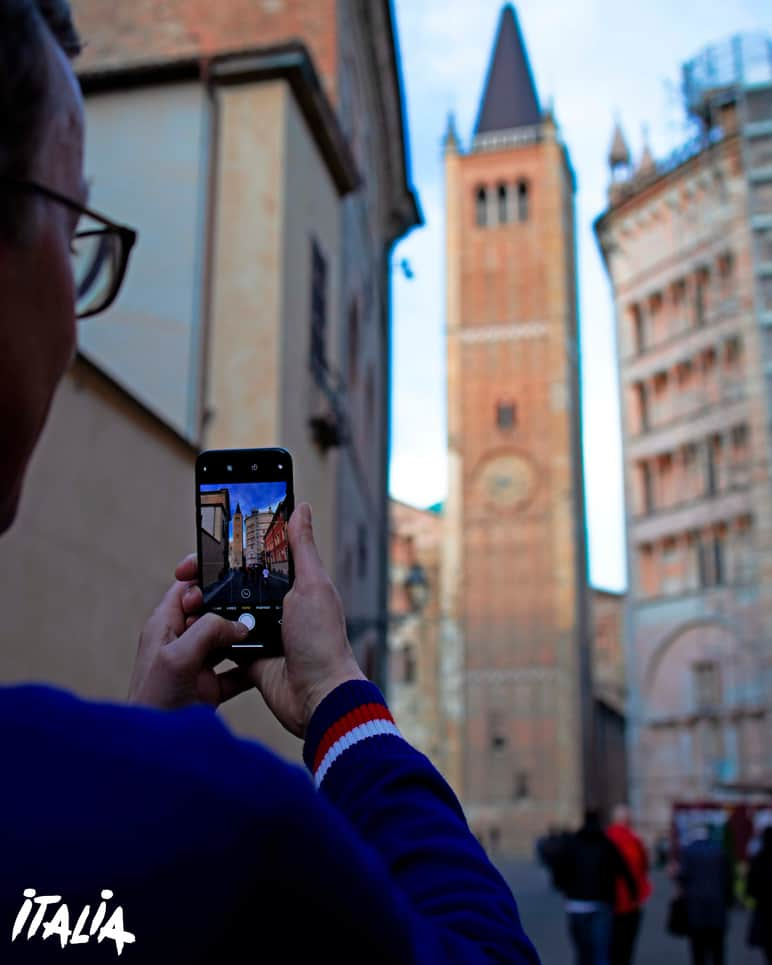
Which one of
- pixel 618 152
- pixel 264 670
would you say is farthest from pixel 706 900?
pixel 618 152

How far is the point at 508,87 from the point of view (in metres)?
71.4

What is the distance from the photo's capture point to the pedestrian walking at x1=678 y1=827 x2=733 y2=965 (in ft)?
35.8

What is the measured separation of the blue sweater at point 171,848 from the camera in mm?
780

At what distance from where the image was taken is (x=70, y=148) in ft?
4.27

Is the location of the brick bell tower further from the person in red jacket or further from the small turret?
the person in red jacket

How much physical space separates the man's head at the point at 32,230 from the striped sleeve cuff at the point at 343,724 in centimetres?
38

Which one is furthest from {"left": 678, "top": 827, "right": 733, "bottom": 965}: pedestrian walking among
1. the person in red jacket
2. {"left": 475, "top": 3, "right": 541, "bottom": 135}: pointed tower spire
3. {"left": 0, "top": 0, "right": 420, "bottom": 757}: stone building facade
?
{"left": 475, "top": 3, "right": 541, "bottom": 135}: pointed tower spire

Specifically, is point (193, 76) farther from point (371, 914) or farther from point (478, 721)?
point (478, 721)

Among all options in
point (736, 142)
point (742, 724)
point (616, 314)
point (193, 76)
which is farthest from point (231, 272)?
point (616, 314)

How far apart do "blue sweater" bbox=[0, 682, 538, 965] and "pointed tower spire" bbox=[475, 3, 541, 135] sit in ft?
230

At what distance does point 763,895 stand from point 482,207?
56.9 metres

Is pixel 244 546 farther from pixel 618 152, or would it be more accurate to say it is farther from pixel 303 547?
pixel 618 152

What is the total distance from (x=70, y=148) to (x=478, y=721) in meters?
55.2

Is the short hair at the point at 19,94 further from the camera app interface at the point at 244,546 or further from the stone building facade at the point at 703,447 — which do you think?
the stone building facade at the point at 703,447
